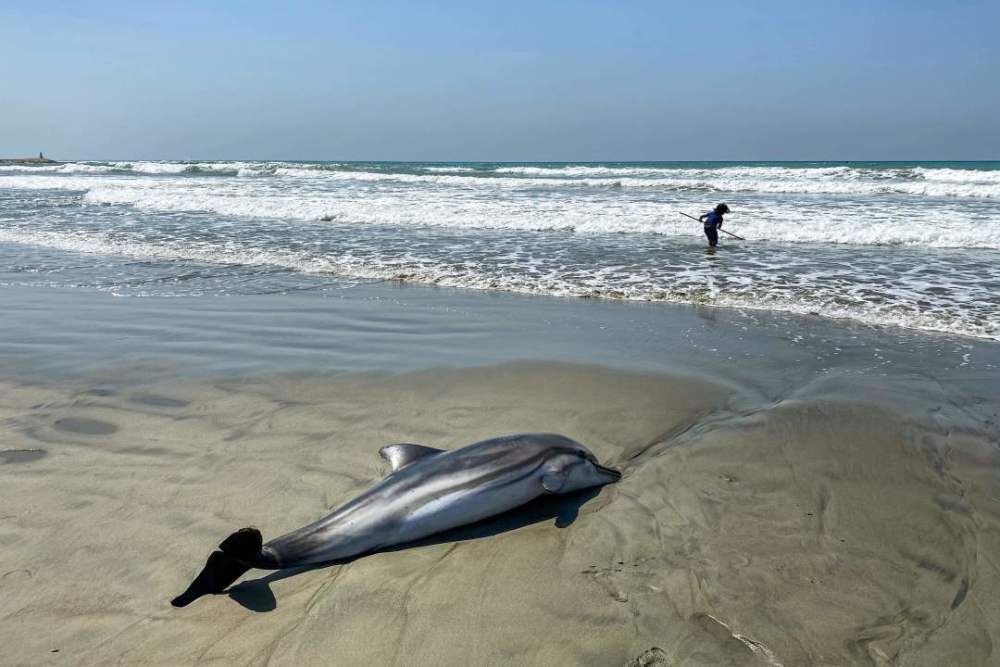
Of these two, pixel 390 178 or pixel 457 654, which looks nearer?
pixel 457 654

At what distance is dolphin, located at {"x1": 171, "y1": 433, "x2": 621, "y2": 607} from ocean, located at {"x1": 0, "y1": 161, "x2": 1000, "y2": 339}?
5371mm

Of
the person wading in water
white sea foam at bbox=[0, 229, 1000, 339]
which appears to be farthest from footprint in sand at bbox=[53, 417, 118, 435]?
the person wading in water

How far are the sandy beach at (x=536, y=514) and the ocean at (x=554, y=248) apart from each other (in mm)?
2916

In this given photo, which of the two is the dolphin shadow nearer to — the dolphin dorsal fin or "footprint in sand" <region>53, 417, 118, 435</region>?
the dolphin dorsal fin

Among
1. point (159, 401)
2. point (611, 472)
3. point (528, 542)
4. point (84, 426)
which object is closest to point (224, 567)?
point (528, 542)

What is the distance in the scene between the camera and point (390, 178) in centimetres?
3819

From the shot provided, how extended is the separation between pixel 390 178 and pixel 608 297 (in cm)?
3131

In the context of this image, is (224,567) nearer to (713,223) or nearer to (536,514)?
(536,514)

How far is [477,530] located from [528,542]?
0.84ft

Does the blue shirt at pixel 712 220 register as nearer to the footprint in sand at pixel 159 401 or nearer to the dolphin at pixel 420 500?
the dolphin at pixel 420 500

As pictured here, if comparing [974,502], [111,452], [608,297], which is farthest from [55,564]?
Answer: [608,297]

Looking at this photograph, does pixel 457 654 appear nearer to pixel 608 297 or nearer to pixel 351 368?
pixel 351 368

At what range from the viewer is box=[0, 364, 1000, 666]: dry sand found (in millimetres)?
2543

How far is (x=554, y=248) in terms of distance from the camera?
12820mm
